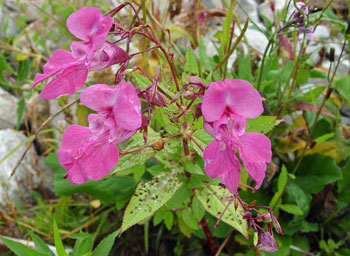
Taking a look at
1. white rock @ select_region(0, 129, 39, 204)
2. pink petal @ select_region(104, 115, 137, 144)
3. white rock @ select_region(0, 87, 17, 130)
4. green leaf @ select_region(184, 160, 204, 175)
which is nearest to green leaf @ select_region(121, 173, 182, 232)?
green leaf @ select_region(184, 160, 204, 175)

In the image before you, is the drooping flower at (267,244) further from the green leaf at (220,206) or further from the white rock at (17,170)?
the white rock at (17,170)

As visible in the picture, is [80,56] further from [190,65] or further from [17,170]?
Result: [17,170]

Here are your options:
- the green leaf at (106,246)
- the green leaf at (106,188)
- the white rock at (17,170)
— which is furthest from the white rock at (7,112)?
the green leaf at (106,246)

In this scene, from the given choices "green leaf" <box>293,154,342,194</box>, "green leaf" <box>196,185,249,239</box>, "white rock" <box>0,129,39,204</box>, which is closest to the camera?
"green leaf" <box>196,185,249,239</box>

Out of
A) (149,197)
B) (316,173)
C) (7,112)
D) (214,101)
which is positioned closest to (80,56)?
(214,101)

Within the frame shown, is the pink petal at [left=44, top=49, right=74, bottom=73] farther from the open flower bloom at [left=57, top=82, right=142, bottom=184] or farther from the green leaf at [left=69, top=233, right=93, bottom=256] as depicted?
the green leaf at [left=69, top=233, right=93, bottom=256]

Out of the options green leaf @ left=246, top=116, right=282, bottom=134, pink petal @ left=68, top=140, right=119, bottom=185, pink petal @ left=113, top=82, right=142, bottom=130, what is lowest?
green leaf @ left=246, top=116, right=282, bottom=134
